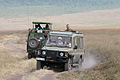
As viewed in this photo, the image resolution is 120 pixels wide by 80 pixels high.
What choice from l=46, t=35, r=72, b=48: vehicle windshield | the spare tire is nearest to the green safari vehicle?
l=46, t=35, r=72, b=48: vehicle windshield

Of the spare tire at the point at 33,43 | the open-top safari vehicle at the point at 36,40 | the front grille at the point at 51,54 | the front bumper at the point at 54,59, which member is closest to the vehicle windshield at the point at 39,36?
the open-top safari vehicle at the point at 36,40

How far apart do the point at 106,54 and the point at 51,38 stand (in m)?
10.9

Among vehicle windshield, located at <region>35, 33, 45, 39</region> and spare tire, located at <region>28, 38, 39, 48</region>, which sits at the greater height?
vehicle windshield, located at <region>35, 33, 45, 39</region>

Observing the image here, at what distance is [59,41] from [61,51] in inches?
47.4

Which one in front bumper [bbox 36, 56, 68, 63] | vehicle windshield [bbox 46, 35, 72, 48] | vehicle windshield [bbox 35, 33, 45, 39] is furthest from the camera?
vehicle windshield [bbox 35, 33, 45, 39]

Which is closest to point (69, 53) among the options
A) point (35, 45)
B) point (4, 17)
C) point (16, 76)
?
point (16, 76)

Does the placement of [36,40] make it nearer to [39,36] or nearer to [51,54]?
[39,36]

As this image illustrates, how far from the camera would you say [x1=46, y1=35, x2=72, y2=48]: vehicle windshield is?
15.4 metres

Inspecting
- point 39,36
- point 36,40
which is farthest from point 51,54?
point 39,36

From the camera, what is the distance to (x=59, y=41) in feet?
51.2

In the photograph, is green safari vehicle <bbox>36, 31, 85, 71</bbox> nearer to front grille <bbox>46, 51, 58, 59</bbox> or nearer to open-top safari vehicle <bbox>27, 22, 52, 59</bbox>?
front grille <bbox>46, 51, 58, 59</bbox>

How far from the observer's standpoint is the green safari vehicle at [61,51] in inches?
572

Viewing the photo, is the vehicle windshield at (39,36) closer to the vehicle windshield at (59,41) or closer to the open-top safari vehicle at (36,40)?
the open-top safari vehicle at (36,40)

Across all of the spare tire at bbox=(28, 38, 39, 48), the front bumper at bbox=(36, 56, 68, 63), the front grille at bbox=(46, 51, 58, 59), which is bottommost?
the front bumper at bbox=(36, 56, 68, 63)
